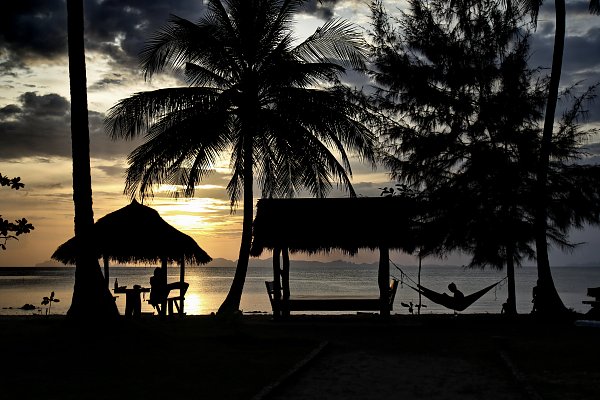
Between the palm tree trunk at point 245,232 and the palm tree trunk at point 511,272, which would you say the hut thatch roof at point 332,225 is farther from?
the palm tree trunk at point 511,272

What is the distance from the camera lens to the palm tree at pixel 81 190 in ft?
44.5

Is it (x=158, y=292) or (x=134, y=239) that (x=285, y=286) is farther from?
(x=134, y=239)

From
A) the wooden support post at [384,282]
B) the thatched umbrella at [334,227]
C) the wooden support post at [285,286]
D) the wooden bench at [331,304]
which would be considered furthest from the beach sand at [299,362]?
the thatched umbrella at [334,227]

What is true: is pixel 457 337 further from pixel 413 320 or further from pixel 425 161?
pixel 425 161

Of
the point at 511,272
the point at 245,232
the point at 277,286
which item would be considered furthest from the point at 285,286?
the point at 511,272

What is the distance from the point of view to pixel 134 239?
62.6 ft

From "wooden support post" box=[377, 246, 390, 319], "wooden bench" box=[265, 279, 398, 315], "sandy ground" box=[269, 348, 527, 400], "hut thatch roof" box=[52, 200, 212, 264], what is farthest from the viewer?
"hut thatch roof" box=[52, 200, 212, 264]

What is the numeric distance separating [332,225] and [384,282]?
2000mm

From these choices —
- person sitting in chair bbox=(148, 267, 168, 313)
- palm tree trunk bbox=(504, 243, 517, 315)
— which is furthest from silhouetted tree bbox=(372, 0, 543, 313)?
person sitting in chair bbox=(148, 267, 168, 313)

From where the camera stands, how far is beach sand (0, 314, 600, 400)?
845cm

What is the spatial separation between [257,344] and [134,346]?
2.29 meters

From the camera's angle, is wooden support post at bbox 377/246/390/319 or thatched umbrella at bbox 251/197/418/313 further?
thatched umbrella at bbox 251/197/418/313

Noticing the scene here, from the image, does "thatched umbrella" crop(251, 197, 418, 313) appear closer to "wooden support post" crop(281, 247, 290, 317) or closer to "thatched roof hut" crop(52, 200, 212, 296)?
"wooden support post" crop(281, 247, 290, 317)

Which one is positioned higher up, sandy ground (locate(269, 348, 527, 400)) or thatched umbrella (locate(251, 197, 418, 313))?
thatched umbrella (locate(251, 197, 418, 313))
